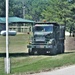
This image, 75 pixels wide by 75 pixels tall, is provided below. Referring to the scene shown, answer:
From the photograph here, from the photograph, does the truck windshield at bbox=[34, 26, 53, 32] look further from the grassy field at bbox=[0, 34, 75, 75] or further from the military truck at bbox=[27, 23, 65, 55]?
the grassy field at bbox=[0, 34, 75, 75]

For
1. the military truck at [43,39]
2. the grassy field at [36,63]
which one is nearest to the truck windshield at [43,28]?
the military truck at [43,39]

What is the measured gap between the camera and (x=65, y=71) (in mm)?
15078

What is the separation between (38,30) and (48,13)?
812 inches

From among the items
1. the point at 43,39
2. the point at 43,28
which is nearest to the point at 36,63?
the point at 43,39

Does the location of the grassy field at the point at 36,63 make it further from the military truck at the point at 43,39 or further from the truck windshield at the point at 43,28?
the truck windshield at the point at 43,28

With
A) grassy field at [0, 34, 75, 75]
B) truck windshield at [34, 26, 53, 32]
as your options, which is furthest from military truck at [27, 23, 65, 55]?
grassy field at [0, 34, 75, 75]

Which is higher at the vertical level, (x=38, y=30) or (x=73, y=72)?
(x=38, y=30)

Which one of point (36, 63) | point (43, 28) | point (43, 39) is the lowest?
point (36, 63)

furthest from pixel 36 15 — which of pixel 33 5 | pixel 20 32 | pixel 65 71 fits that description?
pixel 65 71

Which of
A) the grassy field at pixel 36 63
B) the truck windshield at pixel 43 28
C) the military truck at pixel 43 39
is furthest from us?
the truck windshield at pixel 43 28

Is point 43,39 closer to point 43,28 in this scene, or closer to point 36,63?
point 43,28

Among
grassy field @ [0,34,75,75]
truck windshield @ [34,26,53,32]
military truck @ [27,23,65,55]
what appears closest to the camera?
grassy field @ [0,34,75,75]

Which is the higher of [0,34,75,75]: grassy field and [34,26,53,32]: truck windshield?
[34,26,53,32]: truck windshield

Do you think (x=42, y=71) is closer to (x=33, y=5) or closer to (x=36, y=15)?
(x=36, y=15)
